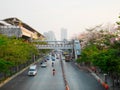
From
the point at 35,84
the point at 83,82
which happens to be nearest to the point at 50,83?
the point at 35,84

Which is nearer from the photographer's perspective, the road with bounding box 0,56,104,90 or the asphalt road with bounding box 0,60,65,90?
the asphalt road with bounding box 0,60,65,90

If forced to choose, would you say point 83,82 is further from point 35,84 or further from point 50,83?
point 35,84

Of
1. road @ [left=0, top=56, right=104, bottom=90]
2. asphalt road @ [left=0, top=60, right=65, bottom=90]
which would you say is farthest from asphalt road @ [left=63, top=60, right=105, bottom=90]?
asphalt road @ [left=0, top=60, right=65, bottom=90]

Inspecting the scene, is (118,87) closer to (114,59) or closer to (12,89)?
(114,59)

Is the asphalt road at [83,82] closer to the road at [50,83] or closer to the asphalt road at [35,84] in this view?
the road at [50,83]

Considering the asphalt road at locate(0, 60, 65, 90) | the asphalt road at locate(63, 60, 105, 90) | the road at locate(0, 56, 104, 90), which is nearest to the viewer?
the asphalt road at locate(0, 60, 65, 90)

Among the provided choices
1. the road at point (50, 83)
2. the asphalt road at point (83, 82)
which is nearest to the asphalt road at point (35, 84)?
the road at point (50, 83)

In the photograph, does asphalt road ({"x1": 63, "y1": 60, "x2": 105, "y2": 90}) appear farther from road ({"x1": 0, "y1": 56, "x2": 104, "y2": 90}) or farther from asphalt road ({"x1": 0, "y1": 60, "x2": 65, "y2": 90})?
asphalt road ({"x1": 0, "y1": 60, "x2": 65, "y2": 90})

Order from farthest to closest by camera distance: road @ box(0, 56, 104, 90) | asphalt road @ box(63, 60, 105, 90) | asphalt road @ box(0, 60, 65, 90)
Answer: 1. asphalt road @ box(63, 60, 105, 90)
2. road @ box(0, 56, 104, 90)
3. asphalt road @ box(0, 60, 65, 90)

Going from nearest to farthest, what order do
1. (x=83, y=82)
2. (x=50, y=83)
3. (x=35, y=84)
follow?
(x=35, y=84)
(x=50, y=83)
(x=83, y=82)

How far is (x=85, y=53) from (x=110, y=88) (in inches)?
1587

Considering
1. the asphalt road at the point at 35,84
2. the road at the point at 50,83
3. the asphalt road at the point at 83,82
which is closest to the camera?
the asphalt road at the point at 35,84

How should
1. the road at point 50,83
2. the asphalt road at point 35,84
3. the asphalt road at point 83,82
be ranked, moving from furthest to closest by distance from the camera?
the asphalt road at point 83,82
the road at point 50,83
the asphalt road at point 35,84

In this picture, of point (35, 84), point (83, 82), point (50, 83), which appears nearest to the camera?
point (35, 84)
